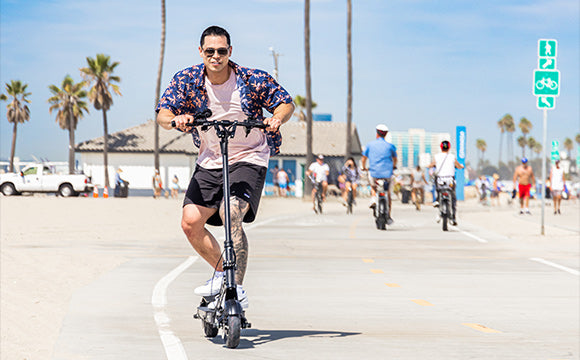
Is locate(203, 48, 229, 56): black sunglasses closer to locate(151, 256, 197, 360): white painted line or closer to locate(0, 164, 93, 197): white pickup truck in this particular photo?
locate(151, 256, 197, 360): white painted line

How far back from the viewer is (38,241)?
54.1 feet

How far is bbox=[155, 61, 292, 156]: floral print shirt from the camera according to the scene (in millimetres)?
6152

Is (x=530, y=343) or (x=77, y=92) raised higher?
(x=77, y=92)

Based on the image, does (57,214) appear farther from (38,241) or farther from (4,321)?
(4,321)

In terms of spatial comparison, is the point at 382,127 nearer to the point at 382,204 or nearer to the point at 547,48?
the point at 382,204

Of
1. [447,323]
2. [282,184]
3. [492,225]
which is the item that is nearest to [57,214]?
[492,225]

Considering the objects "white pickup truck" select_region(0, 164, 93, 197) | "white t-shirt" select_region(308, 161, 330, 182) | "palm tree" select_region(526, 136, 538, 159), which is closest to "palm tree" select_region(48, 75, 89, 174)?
"white pickup truck" select_region(0, 164, 93, 197)

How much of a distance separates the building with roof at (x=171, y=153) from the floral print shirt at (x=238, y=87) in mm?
62971

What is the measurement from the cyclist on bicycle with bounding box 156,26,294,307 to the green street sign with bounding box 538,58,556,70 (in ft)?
45.1

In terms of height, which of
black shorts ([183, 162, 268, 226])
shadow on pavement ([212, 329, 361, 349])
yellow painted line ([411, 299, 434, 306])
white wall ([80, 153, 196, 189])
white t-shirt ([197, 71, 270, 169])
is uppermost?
white t-shirt ([197, 71, 270, 169])

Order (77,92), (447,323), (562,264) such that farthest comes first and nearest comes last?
1. (77,92)
2. (562,264)
3. (447,323)

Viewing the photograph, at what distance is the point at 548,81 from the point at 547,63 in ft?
1.26

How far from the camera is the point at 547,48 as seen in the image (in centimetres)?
1881

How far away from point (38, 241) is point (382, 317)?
10189 millimetres
